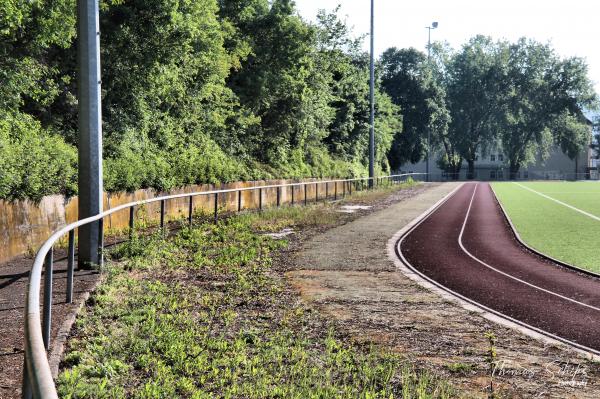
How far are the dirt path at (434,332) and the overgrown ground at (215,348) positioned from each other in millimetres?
303

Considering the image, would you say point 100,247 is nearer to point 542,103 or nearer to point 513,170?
point 542,103

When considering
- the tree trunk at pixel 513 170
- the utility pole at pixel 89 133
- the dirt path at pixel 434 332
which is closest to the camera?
the dirt path at pixel 434 332

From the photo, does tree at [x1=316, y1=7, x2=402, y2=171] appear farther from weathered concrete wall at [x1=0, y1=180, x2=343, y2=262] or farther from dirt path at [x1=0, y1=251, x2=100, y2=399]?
dirt path at [x1=0, y1=251, x2=100, y2=399]

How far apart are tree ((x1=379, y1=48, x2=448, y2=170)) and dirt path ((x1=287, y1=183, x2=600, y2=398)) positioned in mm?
69045

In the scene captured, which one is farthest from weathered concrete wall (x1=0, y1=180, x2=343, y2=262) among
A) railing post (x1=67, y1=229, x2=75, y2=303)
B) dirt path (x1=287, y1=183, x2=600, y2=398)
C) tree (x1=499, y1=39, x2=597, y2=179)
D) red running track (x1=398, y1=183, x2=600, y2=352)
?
tree (x1=499, y1=39, x2=597, y2=179)

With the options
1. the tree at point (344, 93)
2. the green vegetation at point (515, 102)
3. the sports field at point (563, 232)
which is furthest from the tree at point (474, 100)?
the sports field at point (563, 232)

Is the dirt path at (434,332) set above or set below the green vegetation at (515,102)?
below

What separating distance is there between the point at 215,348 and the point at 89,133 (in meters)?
4.59

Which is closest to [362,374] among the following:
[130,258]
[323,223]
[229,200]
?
[130,258]

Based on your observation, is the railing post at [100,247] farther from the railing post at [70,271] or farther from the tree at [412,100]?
the tree at [412,100]

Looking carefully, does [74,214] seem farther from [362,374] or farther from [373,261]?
[362,374]

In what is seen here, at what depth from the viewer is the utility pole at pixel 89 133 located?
905 centimetres

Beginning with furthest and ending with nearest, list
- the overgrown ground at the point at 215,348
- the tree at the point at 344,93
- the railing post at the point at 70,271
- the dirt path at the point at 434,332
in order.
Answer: the tree at the point at 344,93, the railing post at the point at 70,271, the dirt path at the point at 434,332, the overgrown ground at the point at 215,348

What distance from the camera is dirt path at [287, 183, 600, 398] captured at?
521 centimetres
